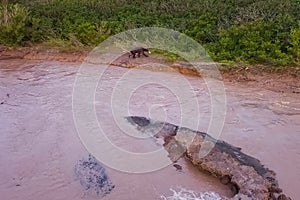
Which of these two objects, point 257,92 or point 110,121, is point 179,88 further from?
point 110,121

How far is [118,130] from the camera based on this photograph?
7.84 metres

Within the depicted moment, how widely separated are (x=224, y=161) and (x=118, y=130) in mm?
2205

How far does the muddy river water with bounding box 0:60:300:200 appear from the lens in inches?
244

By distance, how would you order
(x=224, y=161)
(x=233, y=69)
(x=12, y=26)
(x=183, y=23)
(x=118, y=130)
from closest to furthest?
(x=224, y=161) → (x=118, y=130) → (x=233, y=69) → (x=183, y=23) → (x=12, y=26)

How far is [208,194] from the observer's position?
232 inches

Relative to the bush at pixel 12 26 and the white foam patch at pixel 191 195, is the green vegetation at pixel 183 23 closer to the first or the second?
the bush at pixel 12 26

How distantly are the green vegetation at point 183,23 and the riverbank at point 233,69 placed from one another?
0.94 feet

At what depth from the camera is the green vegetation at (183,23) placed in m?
11.2

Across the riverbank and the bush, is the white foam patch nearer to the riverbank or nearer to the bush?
the riverbank

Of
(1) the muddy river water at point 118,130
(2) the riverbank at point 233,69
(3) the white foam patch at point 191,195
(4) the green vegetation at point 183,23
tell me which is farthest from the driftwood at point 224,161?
(4) the green vegetation at point 183,23

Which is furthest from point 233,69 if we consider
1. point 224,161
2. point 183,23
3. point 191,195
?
point 191,195

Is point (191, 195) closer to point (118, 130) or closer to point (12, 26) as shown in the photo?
point (118, 130)

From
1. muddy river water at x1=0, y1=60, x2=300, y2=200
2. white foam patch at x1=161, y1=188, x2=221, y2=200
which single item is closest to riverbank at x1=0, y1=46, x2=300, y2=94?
muddy river water at x1=0, y1=60, x2=300, y2=200

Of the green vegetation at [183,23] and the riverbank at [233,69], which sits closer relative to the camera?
the riverbank at [233,69]
